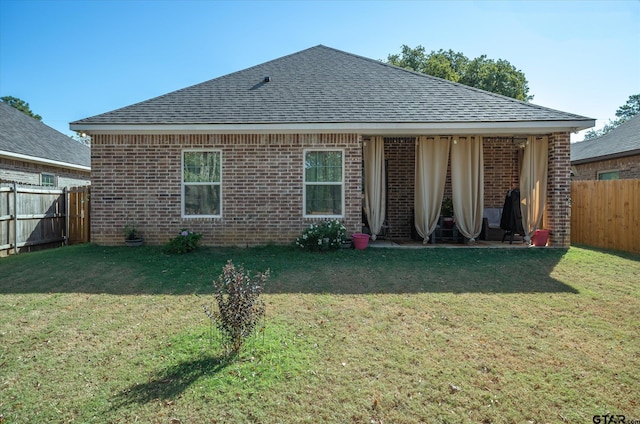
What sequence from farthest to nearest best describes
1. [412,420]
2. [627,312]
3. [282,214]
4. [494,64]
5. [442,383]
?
[494,64] < [282,214] < [627,312] < [442,383] < [412,420]

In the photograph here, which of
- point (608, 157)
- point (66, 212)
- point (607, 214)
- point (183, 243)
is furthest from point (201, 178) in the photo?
point (608, 157)

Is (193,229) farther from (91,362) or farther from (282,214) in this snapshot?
(91,362)

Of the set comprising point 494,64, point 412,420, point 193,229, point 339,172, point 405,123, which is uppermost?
point 494,64

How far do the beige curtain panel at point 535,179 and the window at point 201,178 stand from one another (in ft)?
25.2

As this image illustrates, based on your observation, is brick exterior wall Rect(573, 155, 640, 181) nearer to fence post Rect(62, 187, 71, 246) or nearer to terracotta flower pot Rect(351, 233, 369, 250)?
terracotta flower pot Rect(351, 233, 369, 250)

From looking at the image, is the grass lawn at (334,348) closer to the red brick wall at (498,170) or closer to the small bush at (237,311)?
the small bush at (237,311)

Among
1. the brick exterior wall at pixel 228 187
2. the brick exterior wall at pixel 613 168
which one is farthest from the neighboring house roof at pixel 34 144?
the brick exterior wall at pixel 613 168

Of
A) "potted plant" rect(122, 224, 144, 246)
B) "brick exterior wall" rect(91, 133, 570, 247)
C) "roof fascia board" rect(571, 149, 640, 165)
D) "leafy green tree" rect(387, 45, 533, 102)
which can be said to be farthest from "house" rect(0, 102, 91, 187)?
"leafy green tree" rect(387, 45, 533, 102)

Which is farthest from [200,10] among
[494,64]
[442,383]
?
[494,64]

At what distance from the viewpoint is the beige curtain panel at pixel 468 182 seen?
9.23 meters

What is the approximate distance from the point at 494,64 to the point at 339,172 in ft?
92.2

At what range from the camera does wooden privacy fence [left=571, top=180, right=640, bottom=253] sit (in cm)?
893

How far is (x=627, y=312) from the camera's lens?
455 cm

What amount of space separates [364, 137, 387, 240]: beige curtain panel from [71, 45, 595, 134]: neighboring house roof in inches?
32.9
